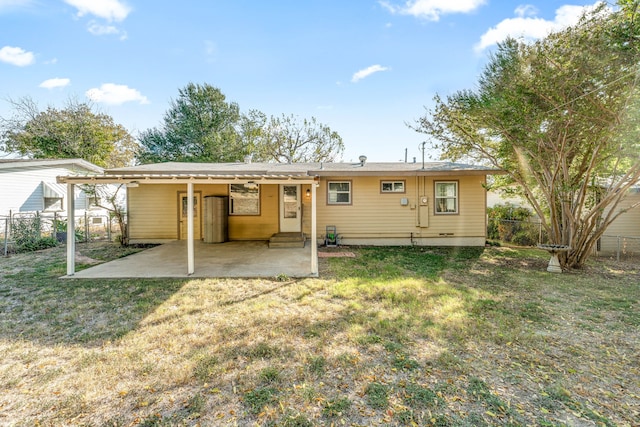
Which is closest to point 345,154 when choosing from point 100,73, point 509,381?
point 100,73

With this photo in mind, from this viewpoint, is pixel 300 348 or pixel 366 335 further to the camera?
pixel 366 335

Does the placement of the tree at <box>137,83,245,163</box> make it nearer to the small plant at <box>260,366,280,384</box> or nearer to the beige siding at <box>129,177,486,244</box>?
the beige siding at <box>129,177,486,244</box>

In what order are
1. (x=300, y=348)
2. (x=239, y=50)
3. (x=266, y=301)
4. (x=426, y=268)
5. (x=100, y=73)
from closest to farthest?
(x=300, y=348) → (x=266, y=301) → (x=426, y=268) → (x=239, y=50) → (x=100, y=73)

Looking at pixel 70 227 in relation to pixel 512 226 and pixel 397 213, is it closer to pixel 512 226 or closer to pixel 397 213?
pixel 397 213

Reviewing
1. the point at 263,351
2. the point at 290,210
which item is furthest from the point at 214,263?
the point at 263,351

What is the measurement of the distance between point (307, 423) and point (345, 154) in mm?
22759

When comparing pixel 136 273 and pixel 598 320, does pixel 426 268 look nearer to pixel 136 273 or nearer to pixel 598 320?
pixel 598 320

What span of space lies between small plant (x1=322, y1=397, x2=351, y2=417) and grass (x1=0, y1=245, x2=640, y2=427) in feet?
0.05

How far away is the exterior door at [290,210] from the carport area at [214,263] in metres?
1.10

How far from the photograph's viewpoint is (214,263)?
7.06 m

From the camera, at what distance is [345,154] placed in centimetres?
2381

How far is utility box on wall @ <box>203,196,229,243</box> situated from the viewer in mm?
9578

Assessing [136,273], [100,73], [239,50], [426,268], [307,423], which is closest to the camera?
[307,423]

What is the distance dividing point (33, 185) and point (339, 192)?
47.1 feet
